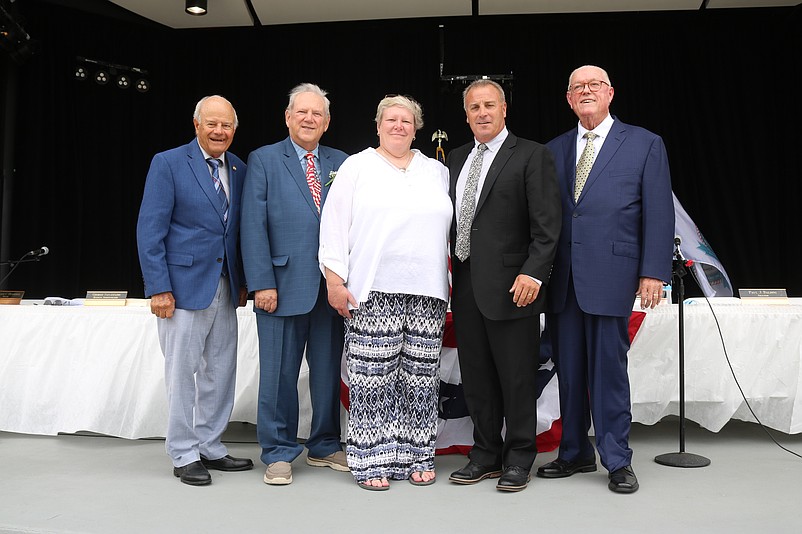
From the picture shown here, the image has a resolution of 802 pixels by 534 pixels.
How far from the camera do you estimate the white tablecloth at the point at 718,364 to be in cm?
336

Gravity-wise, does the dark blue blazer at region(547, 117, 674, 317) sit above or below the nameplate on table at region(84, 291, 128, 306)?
above

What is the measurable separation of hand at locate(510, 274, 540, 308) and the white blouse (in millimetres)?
277

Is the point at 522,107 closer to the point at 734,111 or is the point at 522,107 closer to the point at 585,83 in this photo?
the point at 734,111

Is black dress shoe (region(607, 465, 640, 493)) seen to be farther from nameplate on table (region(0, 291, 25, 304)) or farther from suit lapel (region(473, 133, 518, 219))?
nameplate on table (region(0, 291, 25, 304))

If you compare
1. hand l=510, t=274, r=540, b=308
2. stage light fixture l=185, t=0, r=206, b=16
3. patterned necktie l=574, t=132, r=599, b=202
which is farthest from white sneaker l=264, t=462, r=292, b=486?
stage light fixture l=185, t=0, r=206, b=16

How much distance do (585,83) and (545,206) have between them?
1.80ft

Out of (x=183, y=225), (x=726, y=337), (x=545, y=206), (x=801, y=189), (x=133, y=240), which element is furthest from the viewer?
(x=133, y=240)

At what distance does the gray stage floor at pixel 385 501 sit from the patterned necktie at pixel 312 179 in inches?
43.5

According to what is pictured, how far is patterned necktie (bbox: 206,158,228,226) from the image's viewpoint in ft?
9.30

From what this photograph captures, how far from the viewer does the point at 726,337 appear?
134 inches

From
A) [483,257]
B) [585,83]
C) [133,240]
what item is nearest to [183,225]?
[483,257]

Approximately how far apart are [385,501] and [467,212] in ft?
3.59

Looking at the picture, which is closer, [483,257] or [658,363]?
[483,257]

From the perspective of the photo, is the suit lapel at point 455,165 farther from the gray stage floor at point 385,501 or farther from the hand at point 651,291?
the gray stage floor at point 385,501
